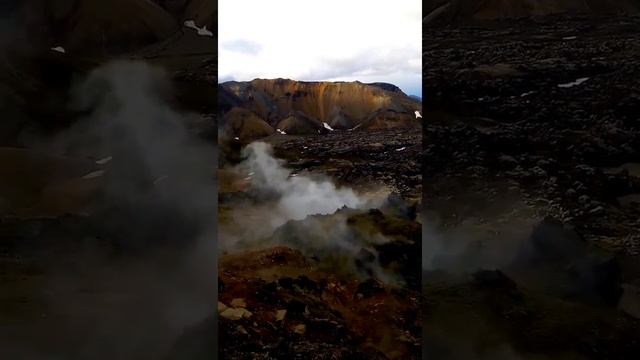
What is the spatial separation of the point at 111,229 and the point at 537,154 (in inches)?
134

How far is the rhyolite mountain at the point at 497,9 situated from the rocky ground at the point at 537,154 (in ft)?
0.24

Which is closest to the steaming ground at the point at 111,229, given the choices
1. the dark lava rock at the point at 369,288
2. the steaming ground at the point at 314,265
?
the steaming ground at the point at 314,265

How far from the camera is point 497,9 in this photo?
4.93m

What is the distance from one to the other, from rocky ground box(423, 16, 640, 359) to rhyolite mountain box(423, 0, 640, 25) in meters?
0.07

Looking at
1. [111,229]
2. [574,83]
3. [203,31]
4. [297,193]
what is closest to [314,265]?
[297,193]

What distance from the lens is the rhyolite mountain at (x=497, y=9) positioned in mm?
4852

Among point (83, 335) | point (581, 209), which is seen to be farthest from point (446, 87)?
point (83, 335)

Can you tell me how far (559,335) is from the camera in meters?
4.56

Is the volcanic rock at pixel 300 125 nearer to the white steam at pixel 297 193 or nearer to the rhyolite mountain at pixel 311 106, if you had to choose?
the rhyolite mountain at pixel 311 106

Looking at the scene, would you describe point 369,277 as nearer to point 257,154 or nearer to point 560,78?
point 257,154

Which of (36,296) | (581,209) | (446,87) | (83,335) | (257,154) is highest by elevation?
(446,87)

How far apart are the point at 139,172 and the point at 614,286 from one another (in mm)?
3776

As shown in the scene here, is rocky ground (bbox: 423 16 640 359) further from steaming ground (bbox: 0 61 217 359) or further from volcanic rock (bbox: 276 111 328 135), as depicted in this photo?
steaming ground (bbox: 0 61 217 359)

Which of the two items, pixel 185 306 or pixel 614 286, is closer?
pixel 614 286
